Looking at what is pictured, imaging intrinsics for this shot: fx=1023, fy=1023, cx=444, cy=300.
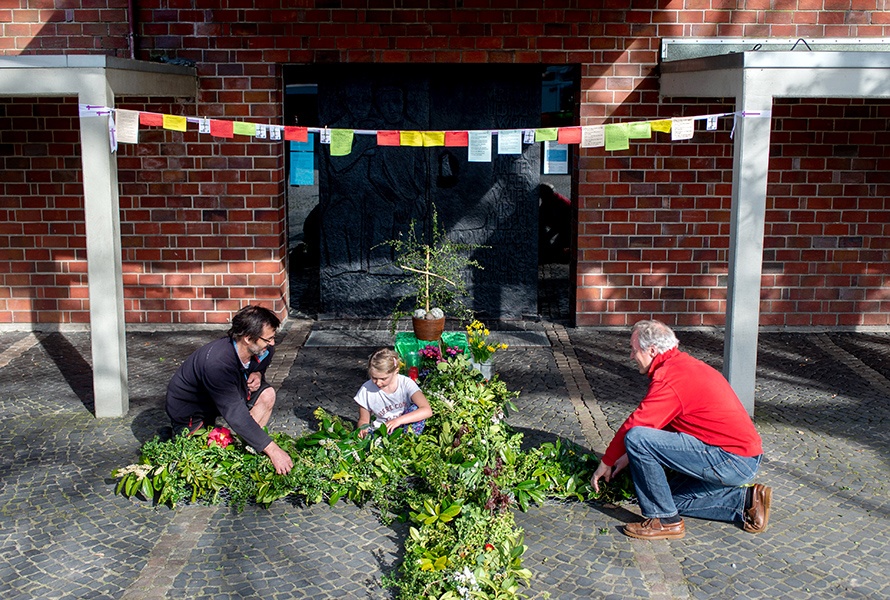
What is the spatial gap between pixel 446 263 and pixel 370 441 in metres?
4.50

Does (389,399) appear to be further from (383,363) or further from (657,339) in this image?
(657,339)

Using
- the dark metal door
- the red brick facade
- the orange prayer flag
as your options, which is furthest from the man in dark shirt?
the dark metal door

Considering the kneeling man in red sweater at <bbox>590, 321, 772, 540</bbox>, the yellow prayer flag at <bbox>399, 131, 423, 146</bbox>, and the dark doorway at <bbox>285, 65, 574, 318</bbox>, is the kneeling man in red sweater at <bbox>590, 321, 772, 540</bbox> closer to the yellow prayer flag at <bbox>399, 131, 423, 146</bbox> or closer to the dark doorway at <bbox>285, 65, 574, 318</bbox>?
the yellow prayer flag at <bbox>399, 131, 423, 146</bbox>

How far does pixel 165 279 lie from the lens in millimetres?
10703

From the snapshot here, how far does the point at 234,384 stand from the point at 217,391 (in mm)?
112

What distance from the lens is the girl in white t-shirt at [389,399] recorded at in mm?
6617

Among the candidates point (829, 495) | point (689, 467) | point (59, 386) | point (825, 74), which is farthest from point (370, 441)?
point (825, 74)

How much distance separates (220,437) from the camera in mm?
6582

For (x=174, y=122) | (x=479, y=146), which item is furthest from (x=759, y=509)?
(x=174, y=122)

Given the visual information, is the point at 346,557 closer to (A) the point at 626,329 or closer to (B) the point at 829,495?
(B) the point at 829,495

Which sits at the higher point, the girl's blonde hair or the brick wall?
the brick wall

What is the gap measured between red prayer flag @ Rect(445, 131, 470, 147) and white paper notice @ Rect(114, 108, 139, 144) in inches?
95.0

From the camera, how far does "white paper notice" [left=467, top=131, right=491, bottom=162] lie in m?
8.20

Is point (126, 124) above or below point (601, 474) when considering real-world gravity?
above
